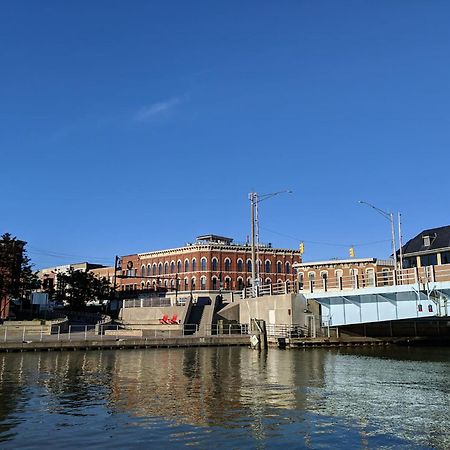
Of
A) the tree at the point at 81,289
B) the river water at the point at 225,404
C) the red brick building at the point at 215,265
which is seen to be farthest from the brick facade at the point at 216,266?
the river water at the point at 225,404

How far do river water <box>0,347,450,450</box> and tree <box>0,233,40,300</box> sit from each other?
37748 mm

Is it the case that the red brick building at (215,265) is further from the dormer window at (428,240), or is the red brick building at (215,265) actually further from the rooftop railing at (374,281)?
the dormer window at (428,240)

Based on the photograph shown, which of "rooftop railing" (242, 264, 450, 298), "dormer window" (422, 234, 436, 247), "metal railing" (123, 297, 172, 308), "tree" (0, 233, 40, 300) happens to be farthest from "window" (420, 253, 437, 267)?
"tree" (0, 233, 40, 300)

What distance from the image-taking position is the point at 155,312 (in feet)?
252

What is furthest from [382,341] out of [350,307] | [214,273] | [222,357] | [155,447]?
[214,273]

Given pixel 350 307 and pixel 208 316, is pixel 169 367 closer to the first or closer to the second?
pixel 350 307

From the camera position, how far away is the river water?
16.2 metres

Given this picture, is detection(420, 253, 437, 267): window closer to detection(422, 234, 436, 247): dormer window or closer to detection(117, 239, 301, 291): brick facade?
detection(422, 234, 436, 247): dormer window

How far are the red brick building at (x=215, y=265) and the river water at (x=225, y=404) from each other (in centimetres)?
7088

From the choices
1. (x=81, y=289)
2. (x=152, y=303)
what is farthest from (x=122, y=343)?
(x=81, y=289)

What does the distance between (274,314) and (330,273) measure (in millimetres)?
37760

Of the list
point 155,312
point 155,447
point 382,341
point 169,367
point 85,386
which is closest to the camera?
point 155,447

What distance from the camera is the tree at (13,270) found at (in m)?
75.1

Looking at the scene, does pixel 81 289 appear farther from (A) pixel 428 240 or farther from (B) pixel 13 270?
(A) pixel 428 240
